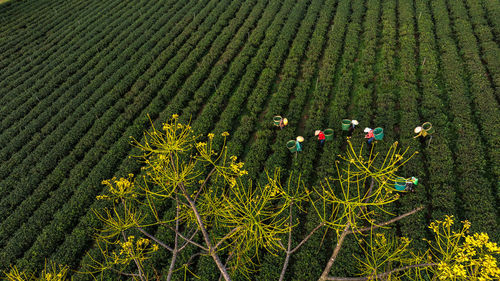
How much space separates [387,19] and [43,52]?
30.2 metres

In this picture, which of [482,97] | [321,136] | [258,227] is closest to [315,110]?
[321,136]

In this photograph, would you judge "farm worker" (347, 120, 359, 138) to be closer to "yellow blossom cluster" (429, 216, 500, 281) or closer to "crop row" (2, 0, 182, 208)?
"yellow blossom cluster" (429, 216, 500, 281)

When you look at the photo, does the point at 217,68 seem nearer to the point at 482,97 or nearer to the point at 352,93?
the point at 352,93

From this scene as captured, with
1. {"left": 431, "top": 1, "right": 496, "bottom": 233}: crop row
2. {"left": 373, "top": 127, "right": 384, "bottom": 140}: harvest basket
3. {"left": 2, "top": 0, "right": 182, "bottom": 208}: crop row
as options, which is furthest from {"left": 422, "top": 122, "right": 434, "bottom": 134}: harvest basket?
{"left": 2, "top": 0, "right": 182, "bottom": 208}: crop row

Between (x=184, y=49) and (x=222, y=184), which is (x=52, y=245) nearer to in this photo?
(x=222, y=184)

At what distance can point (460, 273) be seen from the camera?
4.15 metres

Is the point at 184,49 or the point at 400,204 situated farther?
the point at 184,49

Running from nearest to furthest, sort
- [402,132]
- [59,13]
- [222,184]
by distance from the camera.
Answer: [222,184] < [402,132] < [59,13]

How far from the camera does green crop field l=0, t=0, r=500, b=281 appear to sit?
10.3 meters

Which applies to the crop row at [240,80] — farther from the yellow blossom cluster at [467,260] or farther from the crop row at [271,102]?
the yellow blossom cluster at [467,260]

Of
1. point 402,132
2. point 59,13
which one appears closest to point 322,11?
point 402,132

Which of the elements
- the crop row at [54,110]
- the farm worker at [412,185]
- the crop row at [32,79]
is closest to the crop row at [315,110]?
the farm worker at [412,185]

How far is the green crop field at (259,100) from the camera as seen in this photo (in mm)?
10297

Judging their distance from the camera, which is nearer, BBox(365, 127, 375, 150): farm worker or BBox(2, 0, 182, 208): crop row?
BBox(365, 127, 375, 150): farm worker
